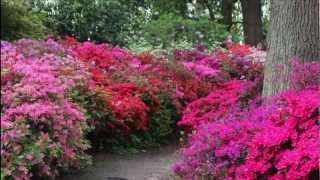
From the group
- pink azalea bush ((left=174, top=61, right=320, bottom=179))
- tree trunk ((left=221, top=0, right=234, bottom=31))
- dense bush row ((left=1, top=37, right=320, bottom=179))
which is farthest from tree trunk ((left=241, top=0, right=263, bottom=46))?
pink azalea bush ((left=174, top=61, right=320, bottom=179))

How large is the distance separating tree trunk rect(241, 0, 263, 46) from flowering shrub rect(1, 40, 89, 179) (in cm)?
1307

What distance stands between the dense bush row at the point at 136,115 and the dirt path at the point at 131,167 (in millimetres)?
247

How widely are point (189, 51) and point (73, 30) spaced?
248cm

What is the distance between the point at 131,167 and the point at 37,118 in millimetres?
2520

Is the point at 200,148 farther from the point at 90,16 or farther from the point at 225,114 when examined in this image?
the point at 90,16

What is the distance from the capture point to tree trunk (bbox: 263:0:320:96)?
7.29m

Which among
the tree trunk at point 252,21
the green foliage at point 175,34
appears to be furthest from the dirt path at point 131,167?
the tree trunk at point 252,21

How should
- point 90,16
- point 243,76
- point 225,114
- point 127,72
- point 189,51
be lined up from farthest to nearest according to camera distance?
point 90,16, point 189,51, point 243,76, point 127,72, point 225,114

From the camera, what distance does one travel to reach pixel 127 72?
955 cm

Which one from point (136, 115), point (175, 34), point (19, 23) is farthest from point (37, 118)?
point (175, 34)

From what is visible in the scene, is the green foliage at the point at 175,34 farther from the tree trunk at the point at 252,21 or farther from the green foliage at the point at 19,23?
the green foliage at the point at 19,23

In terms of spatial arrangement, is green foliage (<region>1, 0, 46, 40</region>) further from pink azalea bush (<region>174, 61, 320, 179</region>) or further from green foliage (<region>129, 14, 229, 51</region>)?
green foliage (<region>129, 14, 229, 51</region>)

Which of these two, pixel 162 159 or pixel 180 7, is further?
pixel 180 7

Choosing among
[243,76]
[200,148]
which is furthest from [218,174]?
[243,76]
